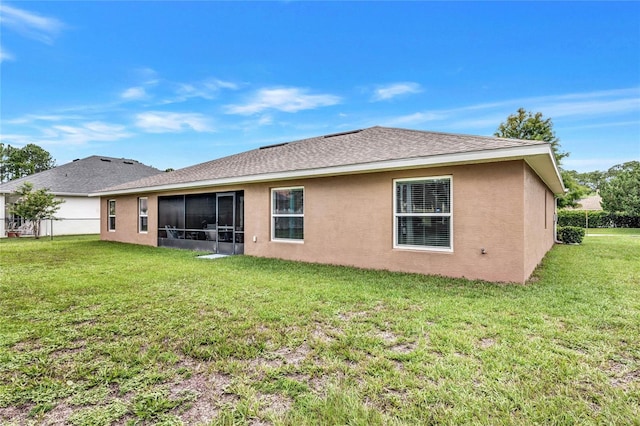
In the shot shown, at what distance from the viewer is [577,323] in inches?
150

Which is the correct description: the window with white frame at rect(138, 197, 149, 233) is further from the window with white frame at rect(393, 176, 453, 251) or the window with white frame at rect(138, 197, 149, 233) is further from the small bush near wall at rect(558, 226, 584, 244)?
the small bush near wall at rect(558, 226, 584, 244)

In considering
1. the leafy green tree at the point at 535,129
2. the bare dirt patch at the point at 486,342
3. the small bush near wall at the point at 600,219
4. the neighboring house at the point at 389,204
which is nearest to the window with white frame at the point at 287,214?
the neighboring house at the point at 389,204

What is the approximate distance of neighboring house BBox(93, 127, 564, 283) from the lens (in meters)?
5.96

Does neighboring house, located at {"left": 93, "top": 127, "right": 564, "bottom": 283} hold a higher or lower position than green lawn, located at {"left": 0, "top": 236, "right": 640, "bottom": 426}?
higher

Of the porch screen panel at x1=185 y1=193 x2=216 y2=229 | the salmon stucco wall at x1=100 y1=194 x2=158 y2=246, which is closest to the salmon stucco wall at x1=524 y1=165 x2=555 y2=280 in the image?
the porch screen panel at x1=185 y1=193 x2=216 y2=229

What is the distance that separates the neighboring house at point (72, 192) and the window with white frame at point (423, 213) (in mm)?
20127

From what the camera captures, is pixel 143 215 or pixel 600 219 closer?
pixel 143 215

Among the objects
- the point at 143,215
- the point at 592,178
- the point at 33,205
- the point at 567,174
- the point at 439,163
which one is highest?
the point at 592,178

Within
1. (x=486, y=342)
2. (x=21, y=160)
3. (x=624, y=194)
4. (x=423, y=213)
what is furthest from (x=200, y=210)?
(x=21, y=160)

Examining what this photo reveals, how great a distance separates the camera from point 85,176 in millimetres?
22422

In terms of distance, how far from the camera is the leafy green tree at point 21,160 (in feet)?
130

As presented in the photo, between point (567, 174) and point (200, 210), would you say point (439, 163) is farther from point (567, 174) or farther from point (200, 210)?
point (567, 174)

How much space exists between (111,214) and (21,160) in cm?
3956

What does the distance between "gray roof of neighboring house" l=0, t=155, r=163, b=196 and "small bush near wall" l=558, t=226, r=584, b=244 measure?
A: 1069 inches
